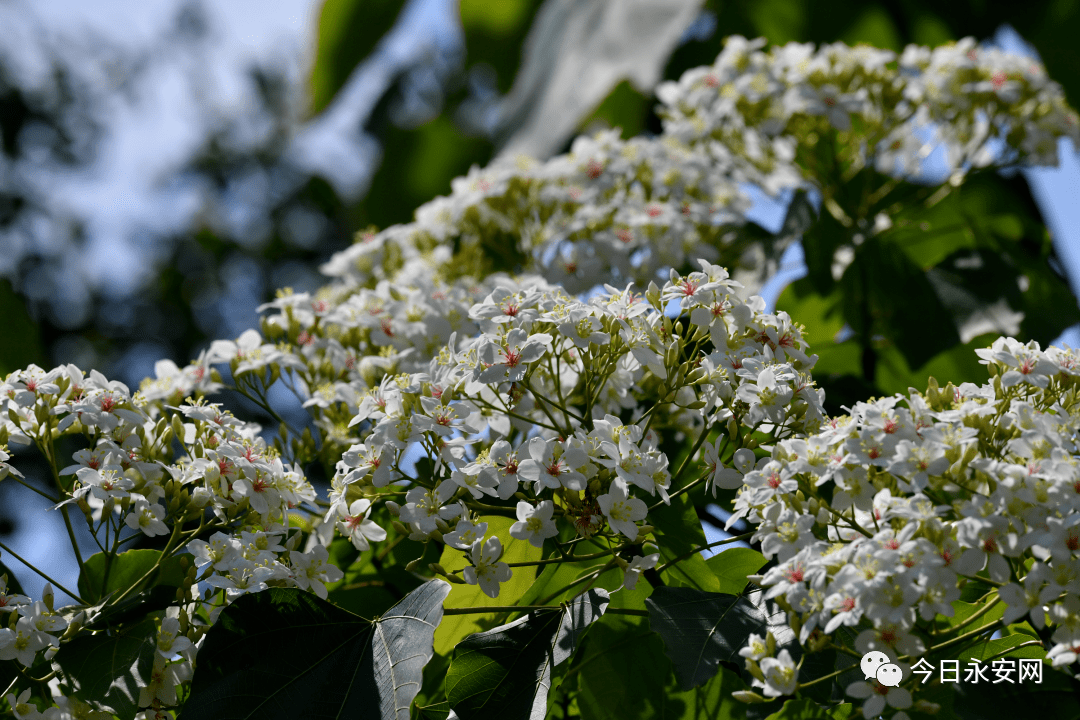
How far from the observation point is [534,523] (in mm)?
1044

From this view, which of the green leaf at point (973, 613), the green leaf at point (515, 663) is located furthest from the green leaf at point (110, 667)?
the green leaf at point (973, 613)

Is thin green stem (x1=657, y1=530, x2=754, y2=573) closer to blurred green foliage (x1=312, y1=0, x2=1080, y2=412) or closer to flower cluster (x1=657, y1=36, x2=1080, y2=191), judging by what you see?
blurred green foliage (x1=312, y1=0, x2=1080, y2=412)

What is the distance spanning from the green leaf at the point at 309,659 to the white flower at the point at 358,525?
88 millimetres

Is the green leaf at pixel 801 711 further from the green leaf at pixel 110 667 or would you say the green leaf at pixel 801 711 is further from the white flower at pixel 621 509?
the green leaf at pixel 110 667

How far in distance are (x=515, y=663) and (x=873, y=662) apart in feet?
1.32

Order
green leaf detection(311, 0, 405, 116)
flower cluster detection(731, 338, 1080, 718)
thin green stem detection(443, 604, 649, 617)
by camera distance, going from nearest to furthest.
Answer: flower cluster detection(731, 338, 1080, 718) → thin green stem detection(443, 604, 649, 617) → green leaf detection(311, 0, 405, 116)

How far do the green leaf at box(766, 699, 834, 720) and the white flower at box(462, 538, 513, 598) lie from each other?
337 mm

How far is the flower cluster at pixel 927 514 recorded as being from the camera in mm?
845

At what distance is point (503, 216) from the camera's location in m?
2.00

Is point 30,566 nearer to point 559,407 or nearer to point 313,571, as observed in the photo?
point 313,571

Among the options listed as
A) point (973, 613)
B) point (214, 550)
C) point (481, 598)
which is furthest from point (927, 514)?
point (214, 550)

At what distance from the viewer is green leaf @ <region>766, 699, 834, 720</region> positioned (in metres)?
0.94


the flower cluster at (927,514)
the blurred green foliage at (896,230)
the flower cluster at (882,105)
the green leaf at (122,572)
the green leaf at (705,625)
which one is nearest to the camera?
the flower cluster at (927,514)

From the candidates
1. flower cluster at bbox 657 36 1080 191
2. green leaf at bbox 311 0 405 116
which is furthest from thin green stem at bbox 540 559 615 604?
green leaf at bbox 311 0 405 116
